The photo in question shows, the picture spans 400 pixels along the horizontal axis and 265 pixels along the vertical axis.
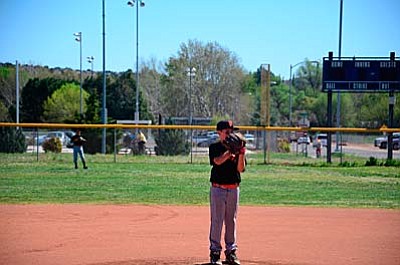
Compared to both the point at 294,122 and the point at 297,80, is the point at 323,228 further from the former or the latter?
the point at 297,80

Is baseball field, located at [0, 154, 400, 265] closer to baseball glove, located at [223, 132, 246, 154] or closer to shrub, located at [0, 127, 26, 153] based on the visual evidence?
baseball glove, located at [223, 132, 246, 154]

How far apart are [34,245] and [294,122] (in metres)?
78.4

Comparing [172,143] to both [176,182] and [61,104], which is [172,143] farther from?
[61,104]

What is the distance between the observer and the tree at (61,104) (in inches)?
2434

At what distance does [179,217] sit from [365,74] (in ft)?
67.7

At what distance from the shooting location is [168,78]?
182ft

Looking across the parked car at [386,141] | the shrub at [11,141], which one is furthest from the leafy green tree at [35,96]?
the parked car at [386,141]

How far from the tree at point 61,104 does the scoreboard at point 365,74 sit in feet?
112

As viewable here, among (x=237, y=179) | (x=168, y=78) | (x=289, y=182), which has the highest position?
(x=168, y=78)

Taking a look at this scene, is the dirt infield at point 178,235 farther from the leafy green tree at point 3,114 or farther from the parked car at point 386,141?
the leafy green tree at point 3,114

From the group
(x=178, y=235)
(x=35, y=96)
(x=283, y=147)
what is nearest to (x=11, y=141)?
(x=283, y=147)

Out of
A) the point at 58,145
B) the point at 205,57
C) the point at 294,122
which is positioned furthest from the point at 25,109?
the point at 294,122

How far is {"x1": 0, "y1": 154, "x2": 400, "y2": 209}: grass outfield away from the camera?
58.5 ft

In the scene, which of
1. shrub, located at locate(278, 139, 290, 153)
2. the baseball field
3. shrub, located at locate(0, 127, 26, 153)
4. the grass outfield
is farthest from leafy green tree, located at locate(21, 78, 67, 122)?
the baseball field
